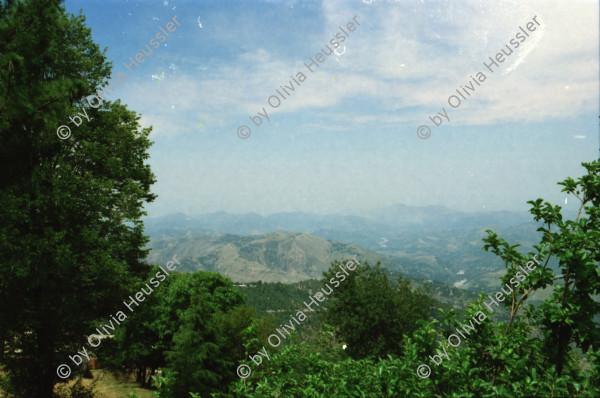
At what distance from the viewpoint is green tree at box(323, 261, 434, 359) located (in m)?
29.8

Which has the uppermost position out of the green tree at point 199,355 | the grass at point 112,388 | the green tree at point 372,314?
the green tree at point 372,314

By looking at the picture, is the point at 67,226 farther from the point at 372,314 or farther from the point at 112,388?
the point at 372,314

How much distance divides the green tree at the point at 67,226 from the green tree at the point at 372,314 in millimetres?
20306

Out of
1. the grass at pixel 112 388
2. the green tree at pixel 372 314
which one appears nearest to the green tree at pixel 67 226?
the grass at pixel 112 388

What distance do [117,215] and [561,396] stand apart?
1822cm

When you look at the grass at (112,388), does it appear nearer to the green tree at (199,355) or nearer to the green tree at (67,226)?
the green tree at (199,355)

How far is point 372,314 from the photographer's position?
29656 millimetres

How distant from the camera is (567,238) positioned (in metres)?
4.44

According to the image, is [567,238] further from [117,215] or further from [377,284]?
[377,284]

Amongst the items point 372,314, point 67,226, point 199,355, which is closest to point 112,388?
point 199,355

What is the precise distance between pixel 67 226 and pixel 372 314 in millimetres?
25335

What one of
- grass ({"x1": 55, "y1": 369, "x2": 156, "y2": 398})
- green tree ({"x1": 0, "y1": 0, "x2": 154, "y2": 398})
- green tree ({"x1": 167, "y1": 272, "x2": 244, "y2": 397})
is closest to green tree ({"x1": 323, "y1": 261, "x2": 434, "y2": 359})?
green tree ({"x1": 167, "y1": 272, "x2": 244, "y2": 397})

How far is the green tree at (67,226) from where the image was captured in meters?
12.6

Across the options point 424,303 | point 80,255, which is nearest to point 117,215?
point 80,255
